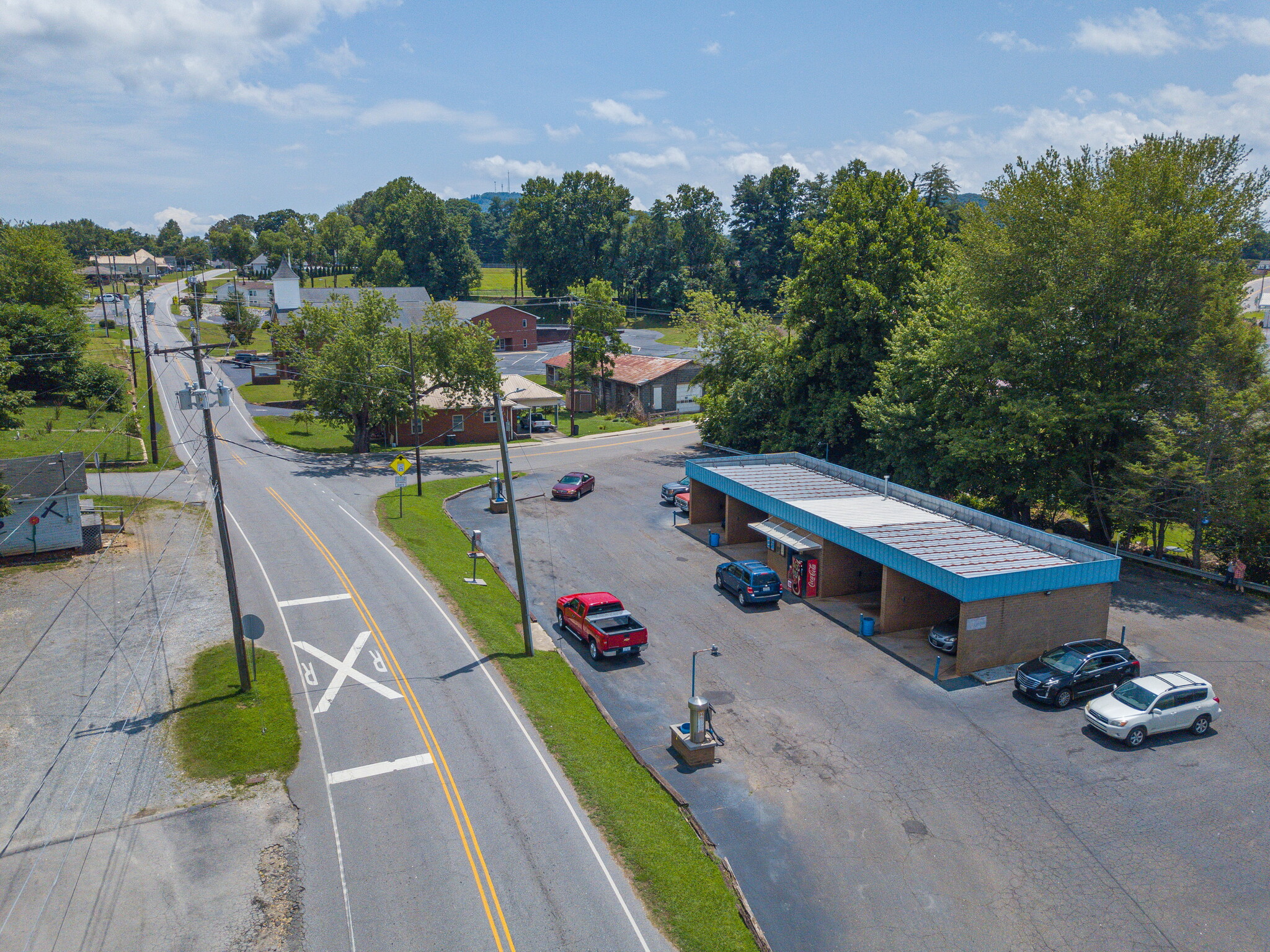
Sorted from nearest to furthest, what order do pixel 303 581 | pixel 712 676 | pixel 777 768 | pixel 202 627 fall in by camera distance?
pixel 777 768 < pixel 712 676 < pixel 202 627 < pixel 303 581

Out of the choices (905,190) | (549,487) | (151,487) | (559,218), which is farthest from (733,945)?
(559,218)

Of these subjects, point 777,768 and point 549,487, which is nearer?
point 777,768

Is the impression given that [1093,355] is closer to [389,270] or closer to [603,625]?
[603,625]

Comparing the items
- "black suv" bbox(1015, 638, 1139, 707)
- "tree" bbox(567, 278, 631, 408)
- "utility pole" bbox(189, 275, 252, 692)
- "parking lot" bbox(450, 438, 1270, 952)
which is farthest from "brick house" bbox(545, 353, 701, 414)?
"utility pole" bbox(189, 275, 252, 692)

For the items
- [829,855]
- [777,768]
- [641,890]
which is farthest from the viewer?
[777,768]

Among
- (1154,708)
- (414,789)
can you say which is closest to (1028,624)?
(1154,708)

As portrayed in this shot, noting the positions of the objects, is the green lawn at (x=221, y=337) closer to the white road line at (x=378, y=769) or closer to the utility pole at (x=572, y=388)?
the utility pole at (x=572, y=388)

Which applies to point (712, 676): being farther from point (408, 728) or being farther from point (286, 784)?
point (286, 784)
